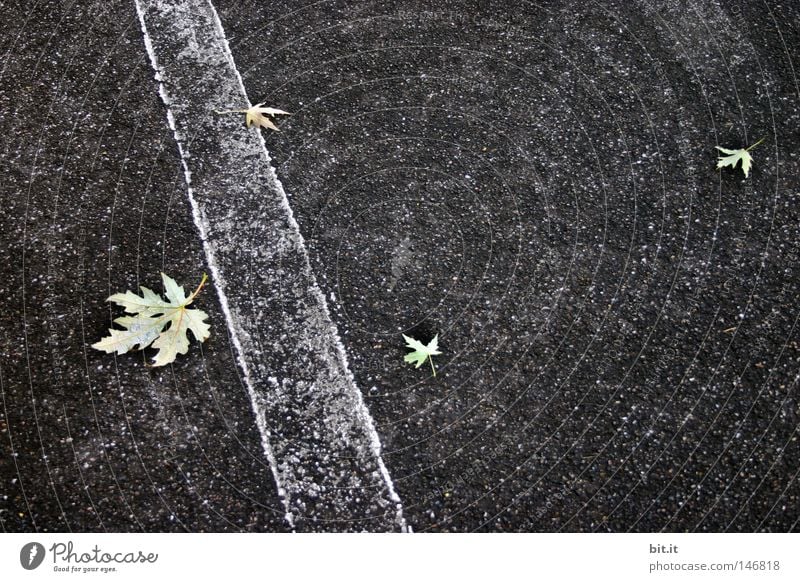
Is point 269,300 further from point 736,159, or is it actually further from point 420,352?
point 736,159

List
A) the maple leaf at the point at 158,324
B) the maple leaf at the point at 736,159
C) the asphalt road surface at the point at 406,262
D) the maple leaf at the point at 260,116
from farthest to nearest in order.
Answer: the maple leaf at the point at 260,116
the maple leaf at the point at 736,159
the maple leaf at the point at 158,324
the asphalt road surface at the point at 406,262

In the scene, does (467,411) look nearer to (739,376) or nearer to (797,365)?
(739,376)

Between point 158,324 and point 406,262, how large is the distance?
100cm

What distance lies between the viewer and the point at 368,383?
266 cm

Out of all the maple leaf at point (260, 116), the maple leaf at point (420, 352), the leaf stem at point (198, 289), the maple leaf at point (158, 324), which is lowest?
the maple leaf at point (158, 324)

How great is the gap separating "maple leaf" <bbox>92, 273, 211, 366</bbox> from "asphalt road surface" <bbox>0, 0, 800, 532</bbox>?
0.05 m

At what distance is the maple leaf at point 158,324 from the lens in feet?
8.80

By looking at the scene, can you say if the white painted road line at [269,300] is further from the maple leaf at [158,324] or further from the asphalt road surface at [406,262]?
the maple leaf at [158,324]

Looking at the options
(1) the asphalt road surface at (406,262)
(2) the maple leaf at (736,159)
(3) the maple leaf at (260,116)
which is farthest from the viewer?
(3) the maple leaf at (260,116)

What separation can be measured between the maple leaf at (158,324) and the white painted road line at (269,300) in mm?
144


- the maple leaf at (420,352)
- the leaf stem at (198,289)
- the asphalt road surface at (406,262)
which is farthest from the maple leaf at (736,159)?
the leaf stem at (198,289)

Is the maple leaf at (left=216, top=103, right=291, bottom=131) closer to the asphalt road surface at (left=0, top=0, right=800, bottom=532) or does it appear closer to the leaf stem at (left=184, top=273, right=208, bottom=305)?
the asphalt road surface at (left=0, top=0, right=800, bottom=532)
